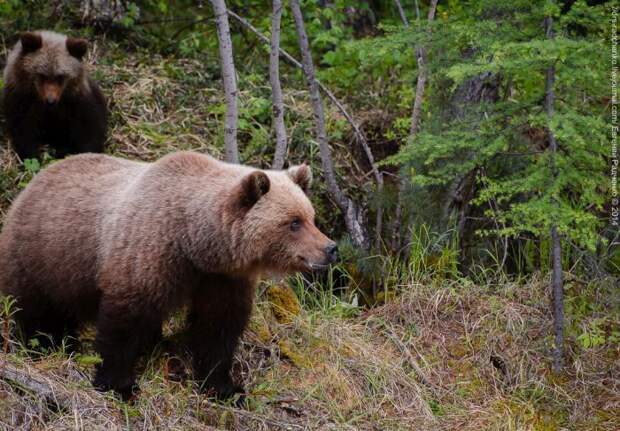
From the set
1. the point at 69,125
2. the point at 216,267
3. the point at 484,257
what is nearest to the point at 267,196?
the point at 216,267

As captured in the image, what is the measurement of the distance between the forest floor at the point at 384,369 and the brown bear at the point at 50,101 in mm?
377

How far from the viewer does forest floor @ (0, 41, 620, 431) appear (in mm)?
5238

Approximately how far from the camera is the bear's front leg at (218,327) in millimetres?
5465

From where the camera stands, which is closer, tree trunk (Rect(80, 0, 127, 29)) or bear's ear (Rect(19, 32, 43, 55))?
bear's ear (Rect(19, 32, 43, 55))

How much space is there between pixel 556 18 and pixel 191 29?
21.7ft

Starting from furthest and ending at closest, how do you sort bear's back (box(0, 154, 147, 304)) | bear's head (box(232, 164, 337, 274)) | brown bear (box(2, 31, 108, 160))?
brown bear (box(2, 31, 108, 160))
bear's back (box(0, 154, 147, 304))
bear's head (box(232, 164, 337, 274))

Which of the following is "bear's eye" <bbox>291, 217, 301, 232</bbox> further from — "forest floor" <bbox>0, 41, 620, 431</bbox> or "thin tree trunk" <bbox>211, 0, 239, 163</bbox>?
"thin tree trunk" <bbox>211, 0, 239, 163</bbox>

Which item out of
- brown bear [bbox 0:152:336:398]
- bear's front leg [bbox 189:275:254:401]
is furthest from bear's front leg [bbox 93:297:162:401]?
bear's front leg [bbox 189:275:254:401]

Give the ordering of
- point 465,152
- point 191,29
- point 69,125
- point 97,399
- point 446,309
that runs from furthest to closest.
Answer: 1. point 191,29
2. point 69,125
3. point 465,152
4. point 446,309
5. point 97,399

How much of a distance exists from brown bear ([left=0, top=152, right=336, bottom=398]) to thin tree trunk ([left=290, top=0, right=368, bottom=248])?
7.09ft

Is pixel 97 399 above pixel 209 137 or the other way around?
the other way around

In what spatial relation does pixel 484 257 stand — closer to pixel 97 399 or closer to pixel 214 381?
pixel 214 381

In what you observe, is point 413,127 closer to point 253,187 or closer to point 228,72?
point 228,72

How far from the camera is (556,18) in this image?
6.24 meters
